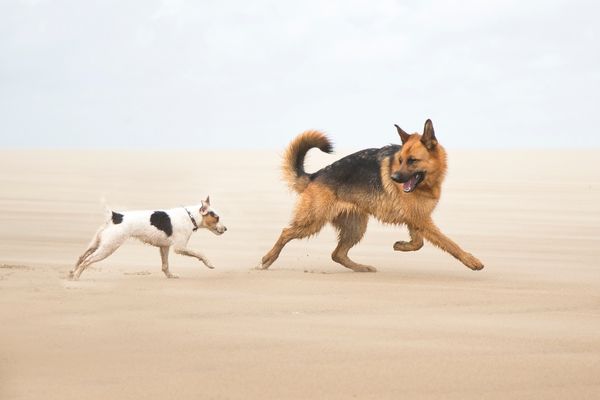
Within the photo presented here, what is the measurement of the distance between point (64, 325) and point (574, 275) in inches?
187

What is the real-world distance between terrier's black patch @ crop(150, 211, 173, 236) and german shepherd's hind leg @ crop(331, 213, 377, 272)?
1673 mm

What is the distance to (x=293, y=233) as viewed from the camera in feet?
30.9

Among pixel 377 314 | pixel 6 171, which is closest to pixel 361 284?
pixel 377 314

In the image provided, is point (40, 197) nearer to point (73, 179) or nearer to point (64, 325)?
point (73, 179)

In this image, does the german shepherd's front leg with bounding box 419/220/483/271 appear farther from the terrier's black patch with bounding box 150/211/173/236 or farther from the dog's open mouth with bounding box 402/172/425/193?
the terrier's black patch with bounding box 150/211/173/236

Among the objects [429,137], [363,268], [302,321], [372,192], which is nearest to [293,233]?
[363,268]

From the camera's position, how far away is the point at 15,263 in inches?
379

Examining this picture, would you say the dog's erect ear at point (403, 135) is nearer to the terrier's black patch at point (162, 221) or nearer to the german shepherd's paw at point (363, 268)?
the german shepherd's paw at point (363, 268)

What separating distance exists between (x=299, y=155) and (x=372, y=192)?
1029mm

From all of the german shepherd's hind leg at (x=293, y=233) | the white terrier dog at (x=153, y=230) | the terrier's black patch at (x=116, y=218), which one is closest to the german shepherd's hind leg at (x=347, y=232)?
the german shepherd's hind leg at (x=293, y=233)

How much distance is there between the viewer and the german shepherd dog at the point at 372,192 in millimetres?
8781

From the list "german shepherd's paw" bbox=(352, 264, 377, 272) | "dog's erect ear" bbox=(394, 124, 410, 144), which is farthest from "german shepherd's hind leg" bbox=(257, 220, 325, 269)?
"dog's erect ear" bbox=(394, 124, 410, 144)

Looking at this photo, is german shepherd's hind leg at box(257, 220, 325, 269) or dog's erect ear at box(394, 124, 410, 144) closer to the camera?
dog's erect ear at box(394, 124, 410, 144)

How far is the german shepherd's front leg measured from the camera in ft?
28.9
